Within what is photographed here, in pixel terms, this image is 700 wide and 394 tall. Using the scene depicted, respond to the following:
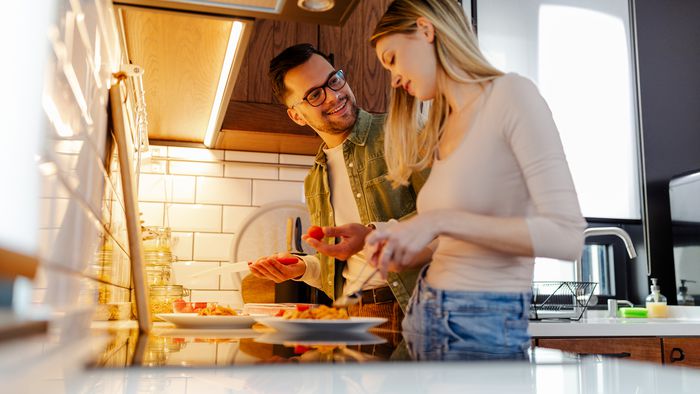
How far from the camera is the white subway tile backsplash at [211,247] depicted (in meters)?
2.38

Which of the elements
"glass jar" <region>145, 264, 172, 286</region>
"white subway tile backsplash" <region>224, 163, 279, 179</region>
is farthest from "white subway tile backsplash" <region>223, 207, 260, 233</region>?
"glass jar" <region>145, 264, 172, 286</region>

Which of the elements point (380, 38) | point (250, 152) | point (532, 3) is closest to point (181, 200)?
point (250, 152)

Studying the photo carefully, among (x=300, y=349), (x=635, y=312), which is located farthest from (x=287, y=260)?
(x=635, y=312)

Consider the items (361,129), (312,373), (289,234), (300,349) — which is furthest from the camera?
(289,234)

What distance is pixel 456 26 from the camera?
109cm

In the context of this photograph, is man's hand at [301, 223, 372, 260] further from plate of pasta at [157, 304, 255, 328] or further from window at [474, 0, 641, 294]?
window at [474, 0, 641, 294]

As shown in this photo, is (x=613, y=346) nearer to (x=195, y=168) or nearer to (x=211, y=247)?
(x=211, y=247)

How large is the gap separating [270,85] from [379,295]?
77cm

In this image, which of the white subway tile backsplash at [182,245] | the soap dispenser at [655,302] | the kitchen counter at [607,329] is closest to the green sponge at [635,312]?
the soap dispenser at [655,302]

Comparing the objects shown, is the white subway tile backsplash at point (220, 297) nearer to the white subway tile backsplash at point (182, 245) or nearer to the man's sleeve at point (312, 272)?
the white subway tile backsplash at point (182, 245)

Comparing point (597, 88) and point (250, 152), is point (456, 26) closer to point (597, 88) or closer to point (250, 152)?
point (250, 152)

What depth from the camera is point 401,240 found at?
35.0 inches

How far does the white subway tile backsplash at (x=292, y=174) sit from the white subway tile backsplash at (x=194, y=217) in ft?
0.85

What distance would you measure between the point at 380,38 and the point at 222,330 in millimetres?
589
